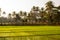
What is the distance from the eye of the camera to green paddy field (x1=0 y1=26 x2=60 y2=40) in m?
1.62

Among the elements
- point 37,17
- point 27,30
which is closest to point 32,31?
point 27,30

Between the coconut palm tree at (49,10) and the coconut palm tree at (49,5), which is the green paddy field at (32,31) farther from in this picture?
the coconut palm tree at (49,5)

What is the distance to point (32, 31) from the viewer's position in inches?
65.1

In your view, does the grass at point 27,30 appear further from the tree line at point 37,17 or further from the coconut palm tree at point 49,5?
the coconut palm tree at point 49,5

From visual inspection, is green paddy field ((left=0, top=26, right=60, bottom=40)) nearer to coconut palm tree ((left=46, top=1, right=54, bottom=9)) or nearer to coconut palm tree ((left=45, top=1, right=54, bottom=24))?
coconut palm tree ((left=45, top=1, right=54, bottom=24))

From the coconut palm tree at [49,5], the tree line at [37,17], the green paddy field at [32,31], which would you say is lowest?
the green paddy field at [32,31]

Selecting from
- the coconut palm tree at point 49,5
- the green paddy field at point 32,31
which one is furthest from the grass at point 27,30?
the coconut palm tree at point 49,5

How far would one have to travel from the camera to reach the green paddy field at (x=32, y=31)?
162cm

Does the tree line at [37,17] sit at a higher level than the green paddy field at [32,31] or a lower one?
higher

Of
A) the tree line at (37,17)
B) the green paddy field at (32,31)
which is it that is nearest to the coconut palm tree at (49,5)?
the tree line at (37,17)

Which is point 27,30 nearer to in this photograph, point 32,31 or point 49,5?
point 32,31

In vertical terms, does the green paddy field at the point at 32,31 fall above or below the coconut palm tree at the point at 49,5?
below

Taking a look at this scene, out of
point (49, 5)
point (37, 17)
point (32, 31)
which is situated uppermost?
point (49, 5)

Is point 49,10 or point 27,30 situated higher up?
point 49,10
